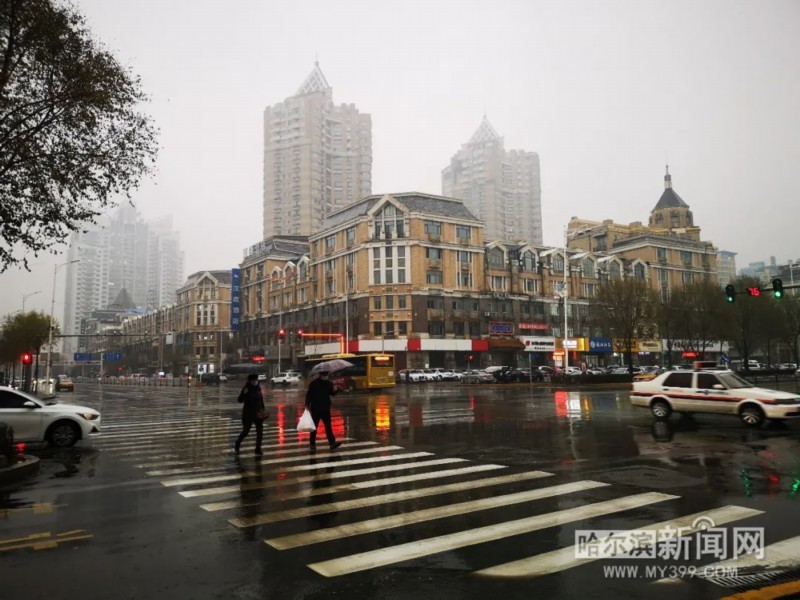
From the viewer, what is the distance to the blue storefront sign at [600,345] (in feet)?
253

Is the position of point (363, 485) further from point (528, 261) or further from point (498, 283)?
point (528, 261)

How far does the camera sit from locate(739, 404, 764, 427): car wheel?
47.5 feet

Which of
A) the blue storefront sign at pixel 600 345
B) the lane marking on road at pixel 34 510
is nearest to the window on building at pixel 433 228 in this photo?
the blue storefront sign at pixel 600 345

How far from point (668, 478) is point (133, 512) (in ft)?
26.5

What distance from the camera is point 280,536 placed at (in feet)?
19.7

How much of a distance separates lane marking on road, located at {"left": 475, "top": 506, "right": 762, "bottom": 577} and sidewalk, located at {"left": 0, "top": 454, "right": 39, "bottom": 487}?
8.91 m

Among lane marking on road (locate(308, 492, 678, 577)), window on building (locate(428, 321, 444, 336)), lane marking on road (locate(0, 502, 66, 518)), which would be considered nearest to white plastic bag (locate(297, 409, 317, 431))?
lane marking on road (locate(0, 502, 66, 518))

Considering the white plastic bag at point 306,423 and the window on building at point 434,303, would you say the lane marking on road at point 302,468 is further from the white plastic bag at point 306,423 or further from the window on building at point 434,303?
the window on building at point 434,303

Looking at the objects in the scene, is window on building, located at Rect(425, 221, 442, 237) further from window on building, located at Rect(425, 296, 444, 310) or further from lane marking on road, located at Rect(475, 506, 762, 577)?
lane marking on road, located at Rect(475, 506, 762, 577)

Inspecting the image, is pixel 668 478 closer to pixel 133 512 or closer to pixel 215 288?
pixel 133 512

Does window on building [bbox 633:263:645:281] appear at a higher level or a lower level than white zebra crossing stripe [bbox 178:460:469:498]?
higher

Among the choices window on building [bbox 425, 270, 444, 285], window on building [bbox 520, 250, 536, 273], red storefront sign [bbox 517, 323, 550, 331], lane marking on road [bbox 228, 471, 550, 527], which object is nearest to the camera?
lane marking on road [bbox 228, 471, 550, 527]

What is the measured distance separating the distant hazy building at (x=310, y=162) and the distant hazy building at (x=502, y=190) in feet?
120

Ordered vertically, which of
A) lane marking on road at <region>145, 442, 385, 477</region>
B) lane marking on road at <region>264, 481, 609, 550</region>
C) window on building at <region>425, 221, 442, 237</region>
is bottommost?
lane marking on road at <region>145, 442, 385, 477</region>
